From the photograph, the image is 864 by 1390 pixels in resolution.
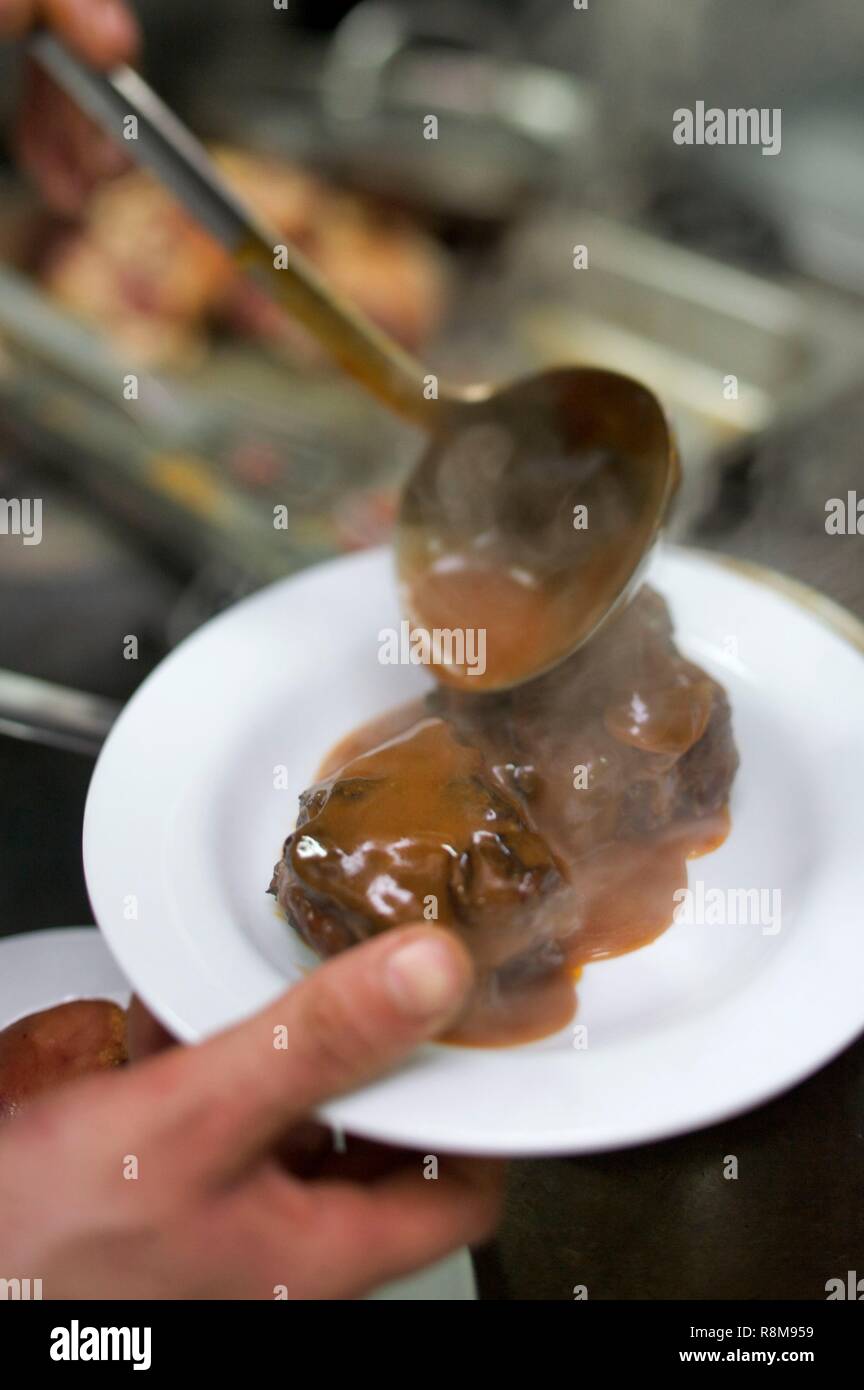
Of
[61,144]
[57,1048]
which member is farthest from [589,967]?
[61,144]

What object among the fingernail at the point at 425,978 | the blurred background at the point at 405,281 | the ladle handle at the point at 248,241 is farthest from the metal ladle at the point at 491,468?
the fingernail at the point at 425,978

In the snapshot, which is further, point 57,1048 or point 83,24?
point 83,24

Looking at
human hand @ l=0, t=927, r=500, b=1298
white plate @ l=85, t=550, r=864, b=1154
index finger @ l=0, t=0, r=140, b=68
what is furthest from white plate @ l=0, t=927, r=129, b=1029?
index finger @ l=0, t=0, r=140, b=68

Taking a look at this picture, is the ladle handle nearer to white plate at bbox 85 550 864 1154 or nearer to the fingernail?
white plate at bbox 85 550 864 1154

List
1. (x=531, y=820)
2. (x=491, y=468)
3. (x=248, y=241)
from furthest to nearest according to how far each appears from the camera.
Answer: (x=491, y=468) < (x=248, y=241) < (x=531, y=820)

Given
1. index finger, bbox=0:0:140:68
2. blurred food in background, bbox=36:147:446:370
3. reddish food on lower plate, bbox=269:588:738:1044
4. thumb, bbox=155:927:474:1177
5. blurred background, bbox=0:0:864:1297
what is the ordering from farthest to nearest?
blurred food in background, bbox=36:147:446:370
blurred background, bbox=0:0:864:1297
index finger, bbox=0:0:140:68
reddish food on lower plate, bbox=269:588:738:1044
thumb, bbox=155:927:474:1177

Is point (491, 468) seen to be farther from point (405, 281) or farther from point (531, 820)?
point (405, 281)
